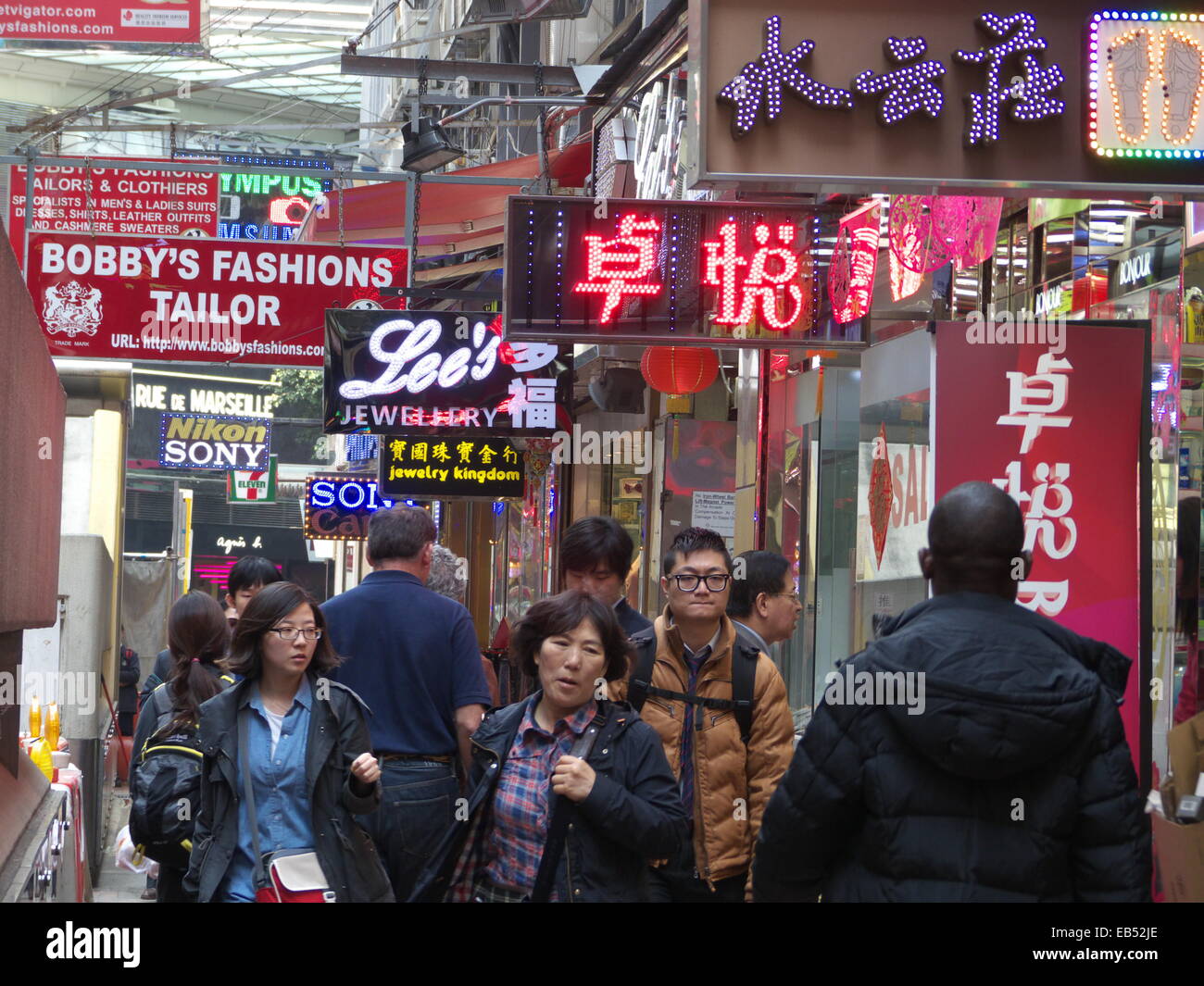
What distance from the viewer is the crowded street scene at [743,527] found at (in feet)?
11.0

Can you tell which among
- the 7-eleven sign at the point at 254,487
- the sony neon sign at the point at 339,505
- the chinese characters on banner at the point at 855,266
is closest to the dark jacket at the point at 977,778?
the chinese characters on banner at the point at 855,266

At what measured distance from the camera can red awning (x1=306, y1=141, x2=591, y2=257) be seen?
1313 cm

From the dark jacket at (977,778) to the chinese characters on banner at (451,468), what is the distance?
33.1 ft

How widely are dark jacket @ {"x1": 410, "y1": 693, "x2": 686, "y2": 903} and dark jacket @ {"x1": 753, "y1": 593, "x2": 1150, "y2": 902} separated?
0.66 m

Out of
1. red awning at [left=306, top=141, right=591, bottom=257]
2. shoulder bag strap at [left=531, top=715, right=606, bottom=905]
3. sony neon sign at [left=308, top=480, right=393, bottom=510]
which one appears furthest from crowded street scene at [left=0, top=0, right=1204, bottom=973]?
sony neon sign at [left=308, top=480, right=393, bottom=510]

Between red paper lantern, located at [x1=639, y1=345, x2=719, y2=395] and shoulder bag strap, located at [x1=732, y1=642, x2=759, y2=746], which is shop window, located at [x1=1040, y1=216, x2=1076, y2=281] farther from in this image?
red paper lantern, located at [x1=639, y1=345, x2=719, y2=395]

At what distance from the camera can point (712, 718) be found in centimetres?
504

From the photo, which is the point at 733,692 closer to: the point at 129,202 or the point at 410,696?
the point at 410,696

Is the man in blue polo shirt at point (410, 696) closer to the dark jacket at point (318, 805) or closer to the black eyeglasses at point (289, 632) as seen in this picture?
the black eyeglasses at point (289, 632)

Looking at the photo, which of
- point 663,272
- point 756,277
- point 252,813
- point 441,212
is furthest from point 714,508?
point 252,813

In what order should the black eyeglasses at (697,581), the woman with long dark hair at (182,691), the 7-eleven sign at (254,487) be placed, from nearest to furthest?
1. the black eyeglasses at (697,581)
2. the woman with long dark hair at (182,691)
3. the 7-eleven sign at (254,487)
